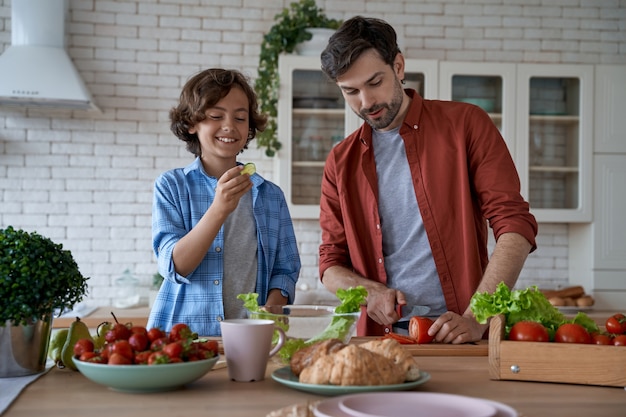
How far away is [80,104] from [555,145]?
9.28ft

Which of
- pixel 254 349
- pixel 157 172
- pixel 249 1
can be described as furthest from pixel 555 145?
pixel 254 349

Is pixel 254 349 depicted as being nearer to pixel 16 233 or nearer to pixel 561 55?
pixel 16 233

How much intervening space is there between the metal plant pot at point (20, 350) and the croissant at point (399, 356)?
69cm

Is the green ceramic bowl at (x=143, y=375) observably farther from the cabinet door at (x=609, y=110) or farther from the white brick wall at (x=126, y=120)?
the cabinet door at (x=609, y=110)

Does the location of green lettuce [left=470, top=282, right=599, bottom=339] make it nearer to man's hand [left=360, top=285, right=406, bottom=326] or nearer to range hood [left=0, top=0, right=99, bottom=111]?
man's hand [left=360, top=285, right=406, bottom=326]

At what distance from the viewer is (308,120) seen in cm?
439

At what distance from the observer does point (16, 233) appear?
1501mm

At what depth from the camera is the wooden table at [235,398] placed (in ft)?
3.86

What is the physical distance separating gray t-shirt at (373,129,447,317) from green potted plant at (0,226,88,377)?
45.6 inches

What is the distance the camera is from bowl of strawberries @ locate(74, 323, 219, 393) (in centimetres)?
125

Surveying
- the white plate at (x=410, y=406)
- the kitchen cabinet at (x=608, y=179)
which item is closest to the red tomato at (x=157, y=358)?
the white plate at (x=410, y=406)

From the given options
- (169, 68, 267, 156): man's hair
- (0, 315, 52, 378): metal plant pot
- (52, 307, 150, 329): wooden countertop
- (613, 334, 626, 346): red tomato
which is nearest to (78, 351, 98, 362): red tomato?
(0, 315, 52, 378): metal plant pot

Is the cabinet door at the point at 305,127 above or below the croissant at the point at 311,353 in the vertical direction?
above

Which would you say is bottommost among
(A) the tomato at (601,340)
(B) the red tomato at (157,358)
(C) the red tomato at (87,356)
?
Result: (C) the red tomato at (87,356)
